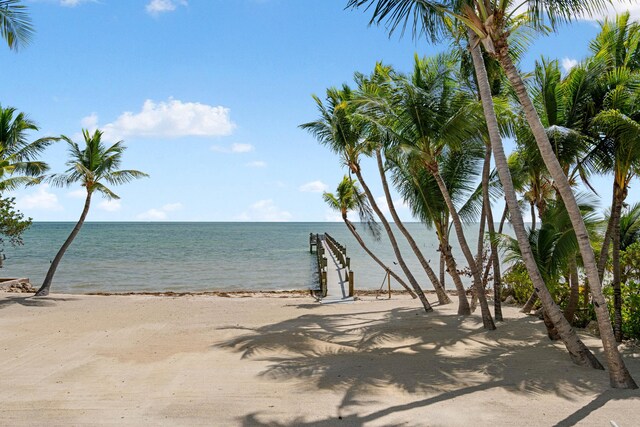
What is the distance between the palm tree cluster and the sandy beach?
0.91 metres

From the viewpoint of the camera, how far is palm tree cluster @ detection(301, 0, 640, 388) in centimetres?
664

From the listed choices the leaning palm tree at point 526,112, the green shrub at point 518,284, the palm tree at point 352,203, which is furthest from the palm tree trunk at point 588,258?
the palm tree at point 352,203

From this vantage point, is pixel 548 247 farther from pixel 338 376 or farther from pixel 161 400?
pixel 161 400

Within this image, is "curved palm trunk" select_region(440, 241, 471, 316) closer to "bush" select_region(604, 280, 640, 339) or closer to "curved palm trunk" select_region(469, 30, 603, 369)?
"bush" select_region(604, 280, 640, 339)

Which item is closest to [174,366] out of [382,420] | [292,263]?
[382,420]

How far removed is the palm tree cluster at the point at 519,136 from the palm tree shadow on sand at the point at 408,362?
1.82 feet

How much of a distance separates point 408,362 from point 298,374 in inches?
67.4

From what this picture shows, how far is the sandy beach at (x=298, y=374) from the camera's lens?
17.7 ft

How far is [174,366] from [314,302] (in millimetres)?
8273

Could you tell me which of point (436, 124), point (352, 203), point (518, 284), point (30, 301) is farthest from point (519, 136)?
point (30, 301)

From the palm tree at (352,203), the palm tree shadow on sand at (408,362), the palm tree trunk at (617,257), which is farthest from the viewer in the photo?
the palm tree at (352,203)

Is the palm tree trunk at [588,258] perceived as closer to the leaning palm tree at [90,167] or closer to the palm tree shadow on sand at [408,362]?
the palm tree shadow on sand at [408,362]

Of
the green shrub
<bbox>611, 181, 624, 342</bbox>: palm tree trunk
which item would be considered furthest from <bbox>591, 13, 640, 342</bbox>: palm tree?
the green shrub

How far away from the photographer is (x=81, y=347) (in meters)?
8.66
